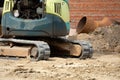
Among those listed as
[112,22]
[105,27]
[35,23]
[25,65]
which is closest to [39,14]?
[35,23]

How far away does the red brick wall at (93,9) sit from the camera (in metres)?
18.5

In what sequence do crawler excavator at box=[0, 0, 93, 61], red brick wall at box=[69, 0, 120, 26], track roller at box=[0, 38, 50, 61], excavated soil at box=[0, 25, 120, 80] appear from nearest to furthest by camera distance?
excavated soil at box=[0, 25, 120, 80], track roller at box=[0, 38, 50, 61], crawler excavator at box=[0, 0, 93, 61], red brick wall at box=[69, 0, 120, 26]

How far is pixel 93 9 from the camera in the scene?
18469 millimetres

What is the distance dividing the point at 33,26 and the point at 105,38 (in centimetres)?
486

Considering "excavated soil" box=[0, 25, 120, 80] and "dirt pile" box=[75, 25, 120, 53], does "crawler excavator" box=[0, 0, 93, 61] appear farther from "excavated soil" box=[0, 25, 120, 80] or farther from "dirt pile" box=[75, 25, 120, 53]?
"dirt pile" box=[75, 25, 120, 53]

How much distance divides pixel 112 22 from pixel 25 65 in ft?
28.0

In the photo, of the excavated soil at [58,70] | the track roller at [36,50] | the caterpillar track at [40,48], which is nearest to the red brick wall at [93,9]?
the excavated soil at [58,70]

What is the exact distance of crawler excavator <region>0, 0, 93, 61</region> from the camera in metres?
11.1

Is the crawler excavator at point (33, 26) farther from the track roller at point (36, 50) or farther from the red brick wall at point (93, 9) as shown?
the red brick wall at point (93, 9)

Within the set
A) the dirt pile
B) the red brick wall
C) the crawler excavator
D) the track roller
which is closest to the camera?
the track roller

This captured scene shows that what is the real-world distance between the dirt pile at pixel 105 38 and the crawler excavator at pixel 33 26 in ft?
10.1

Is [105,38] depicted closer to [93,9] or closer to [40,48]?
[93,9]

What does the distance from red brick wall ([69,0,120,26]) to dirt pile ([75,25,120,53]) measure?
2197 millimetres

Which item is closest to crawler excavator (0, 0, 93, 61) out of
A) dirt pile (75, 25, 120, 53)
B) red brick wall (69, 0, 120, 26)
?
dirt pile (75, 25, 120, 53)
